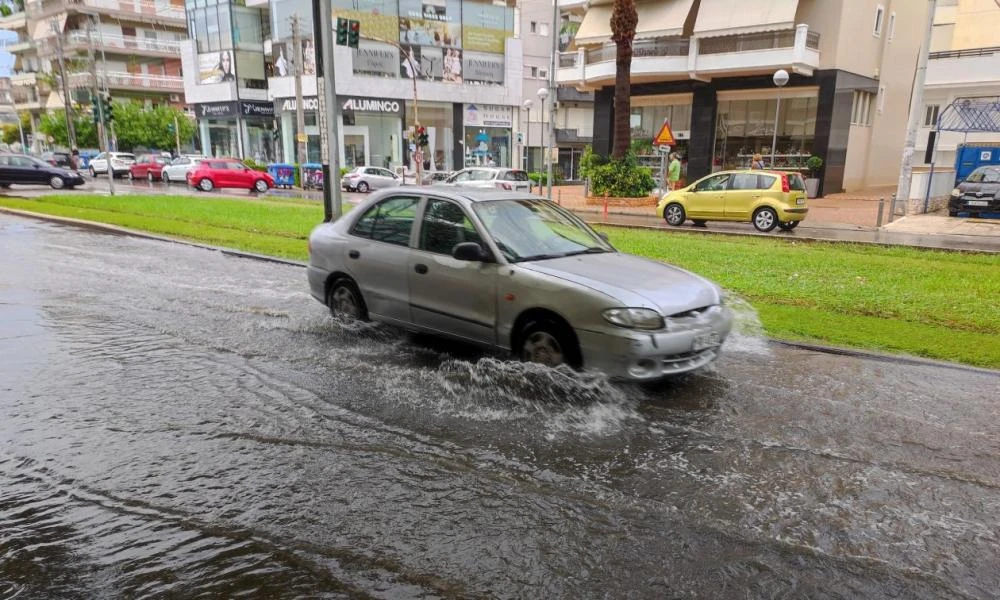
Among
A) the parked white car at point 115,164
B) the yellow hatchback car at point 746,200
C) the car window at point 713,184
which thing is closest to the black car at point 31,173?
the parked white car at point 115,164

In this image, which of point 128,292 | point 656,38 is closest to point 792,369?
point 128,292

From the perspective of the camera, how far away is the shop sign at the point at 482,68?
48.6m

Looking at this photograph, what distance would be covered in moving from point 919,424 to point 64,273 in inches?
454

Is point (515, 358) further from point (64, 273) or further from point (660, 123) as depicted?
point (660, 123)

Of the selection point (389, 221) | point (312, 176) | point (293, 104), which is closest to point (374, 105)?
point (293, 104)

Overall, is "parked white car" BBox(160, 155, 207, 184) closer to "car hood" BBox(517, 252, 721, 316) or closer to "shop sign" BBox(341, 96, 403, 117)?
"shop sign" BBox(341, 96, 403, 117)

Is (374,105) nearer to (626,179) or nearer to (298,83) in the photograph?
(298,83)

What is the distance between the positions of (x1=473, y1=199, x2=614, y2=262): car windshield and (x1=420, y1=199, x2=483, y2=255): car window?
0.15 metres

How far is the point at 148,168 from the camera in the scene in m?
39.3

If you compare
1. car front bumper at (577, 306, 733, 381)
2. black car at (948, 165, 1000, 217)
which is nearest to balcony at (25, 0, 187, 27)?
black car at (948, 165, 1000, 217)

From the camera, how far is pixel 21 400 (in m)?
5.36

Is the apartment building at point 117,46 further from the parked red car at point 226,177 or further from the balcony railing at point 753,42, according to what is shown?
the balcony railing at point 753,42

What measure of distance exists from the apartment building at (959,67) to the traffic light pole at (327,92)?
22.8 metres

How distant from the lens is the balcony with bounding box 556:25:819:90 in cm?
2800
